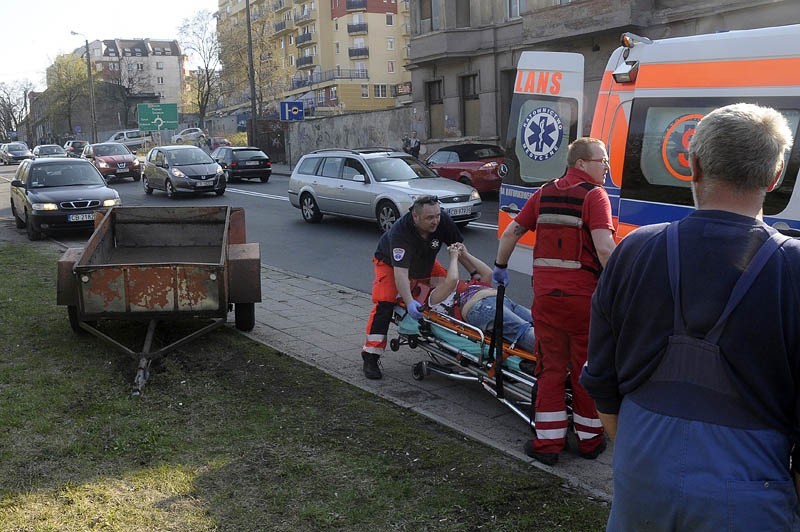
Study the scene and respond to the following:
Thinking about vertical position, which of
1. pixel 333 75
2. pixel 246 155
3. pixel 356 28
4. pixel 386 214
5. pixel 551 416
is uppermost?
pixel 356 28

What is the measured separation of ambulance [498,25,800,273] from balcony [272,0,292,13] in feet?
297

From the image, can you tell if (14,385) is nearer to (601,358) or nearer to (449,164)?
(601,358)

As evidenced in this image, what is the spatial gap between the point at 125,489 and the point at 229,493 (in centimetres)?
58

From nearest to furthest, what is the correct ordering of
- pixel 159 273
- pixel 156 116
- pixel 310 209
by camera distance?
1. pixel 159 273
2. pixel 310 209
3. pixel 156 116

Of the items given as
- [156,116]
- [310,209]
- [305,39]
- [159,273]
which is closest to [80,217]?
[310,209]

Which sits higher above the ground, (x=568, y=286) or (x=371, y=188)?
(x=371, y=188)

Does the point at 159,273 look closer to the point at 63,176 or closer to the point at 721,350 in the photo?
the point at 721,350

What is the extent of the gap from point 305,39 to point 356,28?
21.2ft

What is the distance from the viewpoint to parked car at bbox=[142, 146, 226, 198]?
23625mm

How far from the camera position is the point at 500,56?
29719mm

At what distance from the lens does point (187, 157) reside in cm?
2473

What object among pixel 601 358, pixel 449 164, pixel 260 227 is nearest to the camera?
pixel 601 358

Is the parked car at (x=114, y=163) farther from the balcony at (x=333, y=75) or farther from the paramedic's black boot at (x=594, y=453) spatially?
the balcony at (x=333, y=75)

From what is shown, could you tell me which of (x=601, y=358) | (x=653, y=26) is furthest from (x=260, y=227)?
(x=601, y=358)
